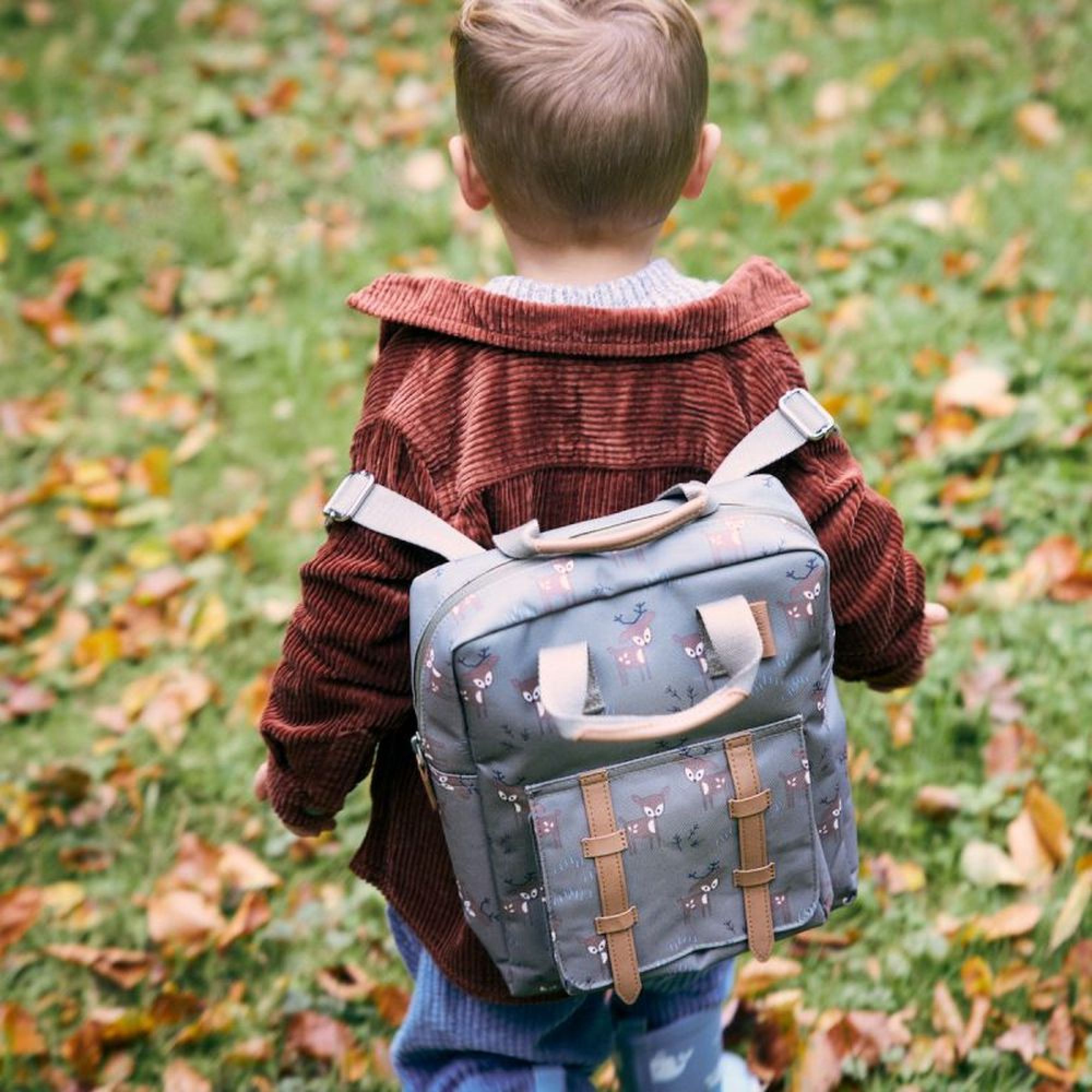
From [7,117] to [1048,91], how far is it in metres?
3.64

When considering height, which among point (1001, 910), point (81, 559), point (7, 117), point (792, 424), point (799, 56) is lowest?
point (81, 559)

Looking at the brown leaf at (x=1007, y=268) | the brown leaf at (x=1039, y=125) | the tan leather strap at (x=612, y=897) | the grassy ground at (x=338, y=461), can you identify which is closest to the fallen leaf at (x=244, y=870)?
the grassy ground at (x=338, y=461)

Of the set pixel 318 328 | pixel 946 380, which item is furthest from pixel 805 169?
pixel 318 328

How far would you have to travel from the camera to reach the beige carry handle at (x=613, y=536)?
1481 millimetres

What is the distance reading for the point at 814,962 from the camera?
2.51m

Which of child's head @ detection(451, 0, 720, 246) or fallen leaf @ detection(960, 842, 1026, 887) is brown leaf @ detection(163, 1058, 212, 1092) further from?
child's head @ detection(451, 0, 720, 246)

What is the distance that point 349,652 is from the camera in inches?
67.2

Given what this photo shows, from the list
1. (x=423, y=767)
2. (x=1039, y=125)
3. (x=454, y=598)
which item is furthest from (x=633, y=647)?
(x=1039, y=125)

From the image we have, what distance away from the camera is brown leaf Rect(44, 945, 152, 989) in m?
2.67

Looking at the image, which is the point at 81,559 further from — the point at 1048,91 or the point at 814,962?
the point at 1048,91

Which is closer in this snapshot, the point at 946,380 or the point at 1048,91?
the point at 946,380

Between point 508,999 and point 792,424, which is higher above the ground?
point 792,424

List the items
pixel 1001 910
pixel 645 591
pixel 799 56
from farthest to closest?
pixel 799 56, pixel 1001 910, pixel 645 591

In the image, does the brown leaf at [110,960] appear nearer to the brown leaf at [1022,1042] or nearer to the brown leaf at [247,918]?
the brown leaf at [247,918]
